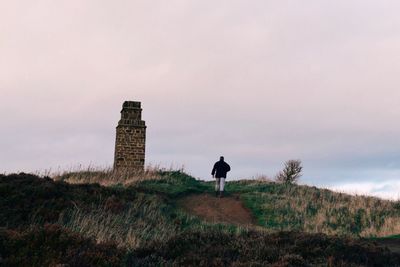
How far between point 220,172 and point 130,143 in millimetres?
6773

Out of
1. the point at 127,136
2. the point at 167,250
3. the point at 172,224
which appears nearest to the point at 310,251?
the point at 167,250

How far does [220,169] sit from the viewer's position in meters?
24.3

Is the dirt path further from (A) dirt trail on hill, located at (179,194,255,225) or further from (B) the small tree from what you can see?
(B) the small tree

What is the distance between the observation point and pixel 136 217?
56.5ft

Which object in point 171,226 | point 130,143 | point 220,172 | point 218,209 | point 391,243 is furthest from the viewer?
point 130,143


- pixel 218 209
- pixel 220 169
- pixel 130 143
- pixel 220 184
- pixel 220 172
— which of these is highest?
pixel 130 143

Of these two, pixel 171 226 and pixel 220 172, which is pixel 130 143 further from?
pixel 171 226

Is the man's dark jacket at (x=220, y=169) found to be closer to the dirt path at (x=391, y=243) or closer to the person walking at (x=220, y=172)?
the person walking at (x=220, y=172)

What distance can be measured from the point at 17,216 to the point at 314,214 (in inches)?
538

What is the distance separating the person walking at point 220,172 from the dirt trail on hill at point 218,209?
44 cm

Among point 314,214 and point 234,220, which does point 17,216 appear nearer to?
point 234,220

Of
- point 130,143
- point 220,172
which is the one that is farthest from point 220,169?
point 130,143

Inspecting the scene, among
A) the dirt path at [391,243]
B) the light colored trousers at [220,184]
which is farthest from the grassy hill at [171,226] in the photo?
the dirt path at [391,243]

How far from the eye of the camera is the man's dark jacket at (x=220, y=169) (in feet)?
79.6
